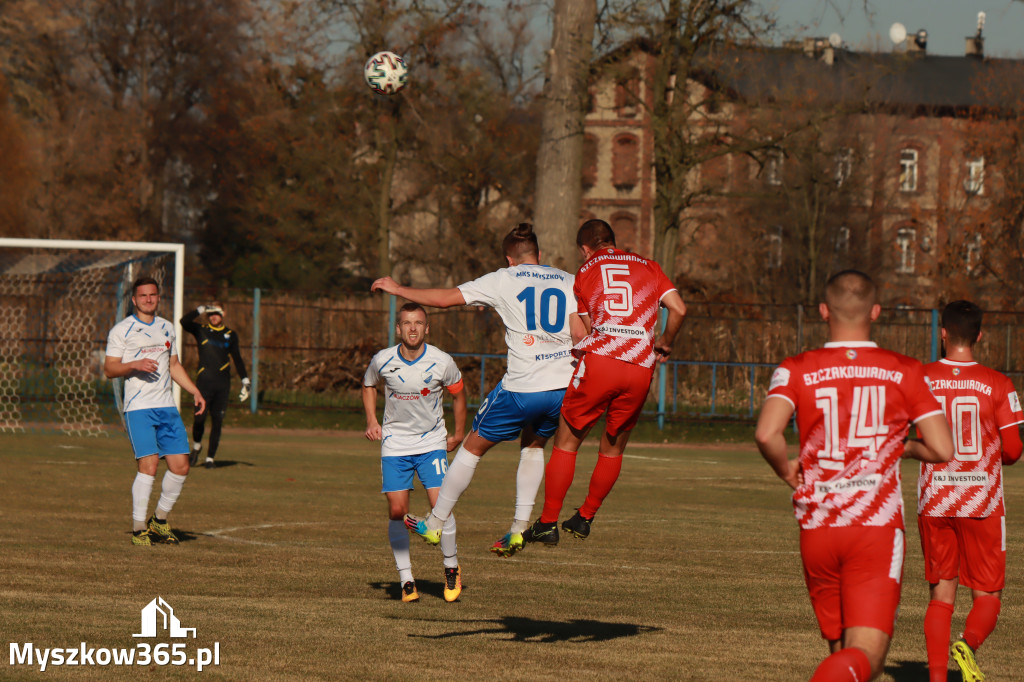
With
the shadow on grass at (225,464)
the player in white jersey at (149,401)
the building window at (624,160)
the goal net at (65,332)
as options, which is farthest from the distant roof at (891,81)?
the player in white jersey at (149,401)

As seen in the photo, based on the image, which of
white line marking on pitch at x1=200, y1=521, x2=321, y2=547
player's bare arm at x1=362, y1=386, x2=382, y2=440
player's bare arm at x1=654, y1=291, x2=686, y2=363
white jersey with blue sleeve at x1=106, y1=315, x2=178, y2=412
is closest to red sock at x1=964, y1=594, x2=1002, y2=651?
player's bare arm at x1=654, y1=291, x2=686, y2=363

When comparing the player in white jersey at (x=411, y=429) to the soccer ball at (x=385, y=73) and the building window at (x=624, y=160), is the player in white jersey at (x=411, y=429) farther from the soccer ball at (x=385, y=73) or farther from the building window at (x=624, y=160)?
the building window at (x=624, y=160)

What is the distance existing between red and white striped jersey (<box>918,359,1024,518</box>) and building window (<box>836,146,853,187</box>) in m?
45.2

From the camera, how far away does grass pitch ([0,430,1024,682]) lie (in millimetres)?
7578

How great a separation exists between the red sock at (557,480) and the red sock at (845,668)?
380cm

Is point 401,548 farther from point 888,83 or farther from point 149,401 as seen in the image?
point 888,83

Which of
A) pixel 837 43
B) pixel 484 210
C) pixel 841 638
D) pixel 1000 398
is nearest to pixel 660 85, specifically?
pixel 484 210

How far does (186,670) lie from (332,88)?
39099mm

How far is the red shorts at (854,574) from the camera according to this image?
5.29m

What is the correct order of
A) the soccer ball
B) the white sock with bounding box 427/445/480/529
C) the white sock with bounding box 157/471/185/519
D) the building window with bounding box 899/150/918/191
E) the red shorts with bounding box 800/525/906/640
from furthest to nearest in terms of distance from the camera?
the building window with bounding box 899/150/918/191, the soccer ball, the white sock with bounding box 157/471/185/519, the white sock with bounding box 427/445/480/529, the red shorts with bounding box 800/525/906/640

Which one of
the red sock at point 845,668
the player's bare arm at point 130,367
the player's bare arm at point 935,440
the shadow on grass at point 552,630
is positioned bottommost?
the shadow on grass at point 552,630

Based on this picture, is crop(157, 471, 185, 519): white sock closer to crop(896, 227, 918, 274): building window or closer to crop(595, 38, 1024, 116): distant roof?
crop(595, 38, 1024, 116): distant roof

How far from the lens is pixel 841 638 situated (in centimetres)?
544

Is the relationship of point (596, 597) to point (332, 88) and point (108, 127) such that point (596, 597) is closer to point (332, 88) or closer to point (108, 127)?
point (332, 88)
